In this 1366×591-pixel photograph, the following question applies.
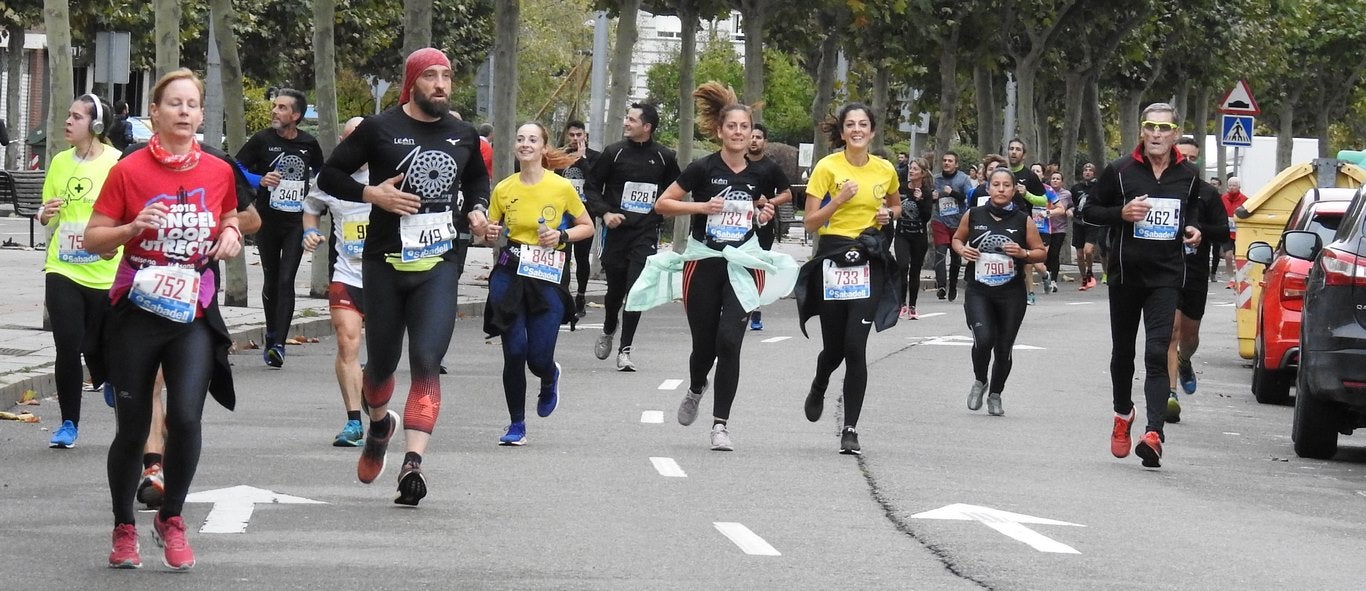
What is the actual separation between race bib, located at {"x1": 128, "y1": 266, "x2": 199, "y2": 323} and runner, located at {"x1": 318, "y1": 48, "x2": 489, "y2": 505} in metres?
1.70

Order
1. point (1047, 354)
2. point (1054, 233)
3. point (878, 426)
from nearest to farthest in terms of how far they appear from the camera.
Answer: point (878, 426)
point (1047, 354)
point (1054, 233)

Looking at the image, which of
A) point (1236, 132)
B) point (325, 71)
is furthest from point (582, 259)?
point (1236, 132)

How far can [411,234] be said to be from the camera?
9.21 meters

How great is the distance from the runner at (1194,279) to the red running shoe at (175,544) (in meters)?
5.95

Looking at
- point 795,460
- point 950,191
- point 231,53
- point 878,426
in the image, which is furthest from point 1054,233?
point 795,460

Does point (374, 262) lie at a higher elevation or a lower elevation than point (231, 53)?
lower

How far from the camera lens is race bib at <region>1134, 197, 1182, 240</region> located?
39.1 ft

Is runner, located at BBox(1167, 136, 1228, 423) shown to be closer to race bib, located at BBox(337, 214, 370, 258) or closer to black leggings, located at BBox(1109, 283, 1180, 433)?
black leggings, located at BBox(1109, 283, 1180, 433)

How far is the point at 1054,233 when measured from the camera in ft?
117

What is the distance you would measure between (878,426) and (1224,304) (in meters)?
19.2

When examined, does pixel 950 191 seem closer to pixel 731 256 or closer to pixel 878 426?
pixel 878 426

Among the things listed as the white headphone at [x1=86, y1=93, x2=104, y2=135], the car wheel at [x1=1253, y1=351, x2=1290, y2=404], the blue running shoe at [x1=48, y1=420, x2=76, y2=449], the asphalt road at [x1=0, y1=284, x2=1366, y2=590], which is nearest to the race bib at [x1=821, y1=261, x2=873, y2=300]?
the asphalt road at [x1=0, y1=284, x2=1366, y2=590]

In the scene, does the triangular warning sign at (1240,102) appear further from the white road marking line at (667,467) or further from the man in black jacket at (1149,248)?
the white road marking line at (667,467)

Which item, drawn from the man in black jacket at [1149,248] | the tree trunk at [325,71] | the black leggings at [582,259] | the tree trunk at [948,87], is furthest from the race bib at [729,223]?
the tree trunk at [948,87]
